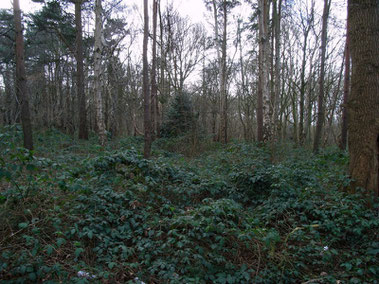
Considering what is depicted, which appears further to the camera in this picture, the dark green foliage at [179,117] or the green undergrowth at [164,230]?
the dark green foliage at [179,117]

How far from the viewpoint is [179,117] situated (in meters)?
Answer: 16.1

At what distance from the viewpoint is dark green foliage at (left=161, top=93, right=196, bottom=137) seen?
1583 centimetres

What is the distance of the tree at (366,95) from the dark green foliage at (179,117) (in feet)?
35.3

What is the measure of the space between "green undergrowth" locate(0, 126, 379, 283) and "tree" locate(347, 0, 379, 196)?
444 millimetres

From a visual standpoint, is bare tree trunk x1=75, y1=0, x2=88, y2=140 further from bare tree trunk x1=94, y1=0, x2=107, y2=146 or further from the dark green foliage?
the dark green foliage

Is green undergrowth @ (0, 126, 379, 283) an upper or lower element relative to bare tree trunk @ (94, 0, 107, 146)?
lower

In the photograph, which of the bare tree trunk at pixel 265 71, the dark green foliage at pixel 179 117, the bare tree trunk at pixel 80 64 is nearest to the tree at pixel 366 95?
the bare tree trunk at pixel 265 71

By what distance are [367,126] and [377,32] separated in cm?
185

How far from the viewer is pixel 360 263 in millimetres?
3725

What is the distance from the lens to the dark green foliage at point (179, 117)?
1583cm

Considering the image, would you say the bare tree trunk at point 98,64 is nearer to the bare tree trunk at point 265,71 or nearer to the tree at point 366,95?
the bare tree trunk at point 265,71

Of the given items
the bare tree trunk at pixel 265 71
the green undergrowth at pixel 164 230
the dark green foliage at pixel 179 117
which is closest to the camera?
the green undergrowth at pixel 164 230

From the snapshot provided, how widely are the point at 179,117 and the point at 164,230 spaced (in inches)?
474

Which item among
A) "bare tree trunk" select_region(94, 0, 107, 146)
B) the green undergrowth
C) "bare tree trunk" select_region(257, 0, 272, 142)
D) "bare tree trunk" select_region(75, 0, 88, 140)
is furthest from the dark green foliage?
the green undergrowth
